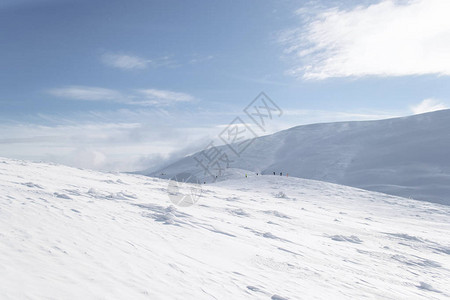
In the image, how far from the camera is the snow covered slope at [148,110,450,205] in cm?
5284

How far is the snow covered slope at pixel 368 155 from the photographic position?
5284cm

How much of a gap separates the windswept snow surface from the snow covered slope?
40735 millimetres

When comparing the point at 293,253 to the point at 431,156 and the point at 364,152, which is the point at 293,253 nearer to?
the point at 431,156

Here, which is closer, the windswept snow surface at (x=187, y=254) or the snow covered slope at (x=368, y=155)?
the windswept snow surface at (x=187, y=254)

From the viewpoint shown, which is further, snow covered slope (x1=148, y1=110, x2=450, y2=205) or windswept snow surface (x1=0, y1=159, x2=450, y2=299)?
snow covered slope (x1=148, y1=110, x2=450, y2=205)

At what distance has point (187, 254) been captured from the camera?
720 centimetres

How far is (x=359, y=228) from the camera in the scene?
49.0 ft

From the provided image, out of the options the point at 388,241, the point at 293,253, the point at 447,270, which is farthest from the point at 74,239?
the point at 388,241

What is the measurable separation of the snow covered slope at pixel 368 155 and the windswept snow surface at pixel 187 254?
40735mm

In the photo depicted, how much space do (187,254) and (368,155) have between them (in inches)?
2927

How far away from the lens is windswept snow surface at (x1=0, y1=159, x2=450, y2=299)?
192 inches

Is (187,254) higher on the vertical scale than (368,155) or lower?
higher

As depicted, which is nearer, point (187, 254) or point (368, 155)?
point (187, 254)

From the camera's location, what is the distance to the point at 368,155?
2832 inches
